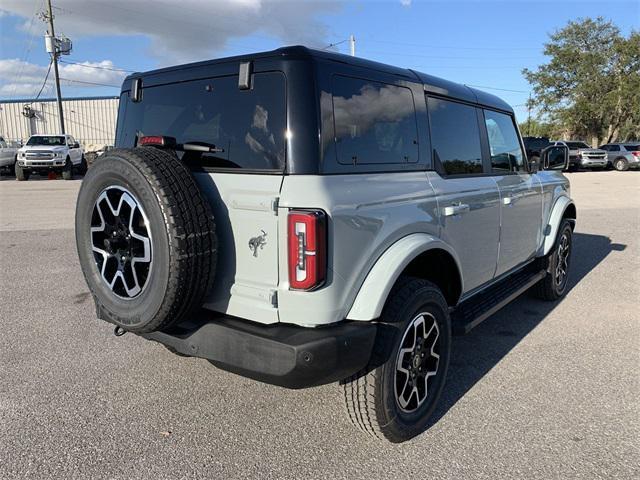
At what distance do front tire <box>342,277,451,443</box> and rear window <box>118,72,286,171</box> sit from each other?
98 cm

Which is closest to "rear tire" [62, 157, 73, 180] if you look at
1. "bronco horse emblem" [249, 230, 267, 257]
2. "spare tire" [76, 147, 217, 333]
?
"spare tire" [76, 147, 217, 333]

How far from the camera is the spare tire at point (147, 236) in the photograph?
88.9 inches

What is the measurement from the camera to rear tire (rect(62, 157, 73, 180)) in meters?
21.0

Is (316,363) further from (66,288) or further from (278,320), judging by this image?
(66,288)

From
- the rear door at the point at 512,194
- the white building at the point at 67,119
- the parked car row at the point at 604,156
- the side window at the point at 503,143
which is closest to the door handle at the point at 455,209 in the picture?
the rear door at the point at 512,194

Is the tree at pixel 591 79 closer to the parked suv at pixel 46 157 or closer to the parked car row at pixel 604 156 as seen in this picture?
the parked car row at pixel 604 156

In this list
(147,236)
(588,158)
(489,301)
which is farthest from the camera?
(588,158)

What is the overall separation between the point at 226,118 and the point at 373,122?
78 centimetres

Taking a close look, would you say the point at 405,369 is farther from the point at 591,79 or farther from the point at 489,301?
the point at 591,79

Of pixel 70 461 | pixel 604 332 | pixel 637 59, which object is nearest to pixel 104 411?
pixel 70 461

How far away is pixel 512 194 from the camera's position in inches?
159

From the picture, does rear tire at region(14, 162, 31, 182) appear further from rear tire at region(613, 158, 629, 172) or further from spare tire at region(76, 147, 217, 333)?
rear tire at region(613, 158, 629, 172)

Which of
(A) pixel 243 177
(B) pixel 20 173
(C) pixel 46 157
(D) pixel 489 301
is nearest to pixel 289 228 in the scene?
(A) pixel 243 177

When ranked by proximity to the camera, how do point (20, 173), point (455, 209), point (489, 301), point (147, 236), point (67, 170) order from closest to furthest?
point (147, 236) → point (455, 209) → point (489, 301) → point (20, 173) → point (67, 170)
